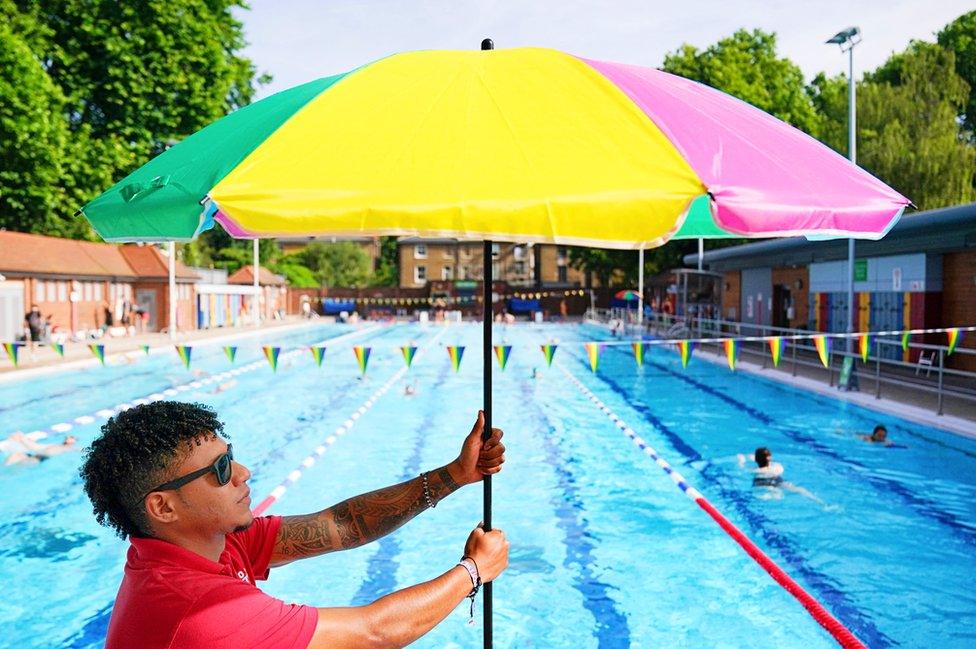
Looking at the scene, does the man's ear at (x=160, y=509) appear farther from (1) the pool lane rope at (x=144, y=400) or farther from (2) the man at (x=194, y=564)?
(1) the pool lane rope at (x=144, y=400)

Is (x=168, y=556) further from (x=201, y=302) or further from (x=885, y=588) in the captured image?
(x=201, y=302)

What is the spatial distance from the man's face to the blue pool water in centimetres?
464

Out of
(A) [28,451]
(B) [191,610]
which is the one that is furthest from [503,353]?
(B) [191,610]

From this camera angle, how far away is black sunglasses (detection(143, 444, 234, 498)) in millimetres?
1930

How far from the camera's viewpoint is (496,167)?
7.23 ft

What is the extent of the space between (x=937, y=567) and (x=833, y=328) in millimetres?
18554

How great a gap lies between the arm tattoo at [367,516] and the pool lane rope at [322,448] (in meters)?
5.75

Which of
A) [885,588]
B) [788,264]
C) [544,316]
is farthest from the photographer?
[544,316]

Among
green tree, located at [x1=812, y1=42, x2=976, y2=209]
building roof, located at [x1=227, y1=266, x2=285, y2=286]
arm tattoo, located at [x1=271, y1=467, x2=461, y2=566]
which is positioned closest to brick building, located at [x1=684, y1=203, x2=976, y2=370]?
green tree, located at [x1=812, y1=42, x2=976, y2=209]

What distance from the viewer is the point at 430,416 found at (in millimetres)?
15422

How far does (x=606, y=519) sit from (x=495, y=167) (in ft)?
24.9

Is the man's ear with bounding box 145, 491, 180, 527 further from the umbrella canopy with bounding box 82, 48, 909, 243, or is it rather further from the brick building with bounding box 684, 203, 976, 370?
the brick building with bounding box 684, 203, 976, 370

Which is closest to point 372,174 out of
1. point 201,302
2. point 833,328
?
point 833,328

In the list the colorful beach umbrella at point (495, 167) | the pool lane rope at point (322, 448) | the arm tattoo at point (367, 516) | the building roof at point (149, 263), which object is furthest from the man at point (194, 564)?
the building roof at point (149, 263)
